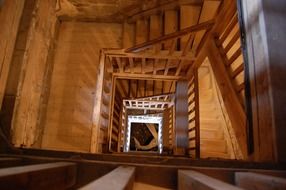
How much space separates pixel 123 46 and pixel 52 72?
1.31 meters

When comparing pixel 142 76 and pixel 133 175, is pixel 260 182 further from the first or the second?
pixel 142 76

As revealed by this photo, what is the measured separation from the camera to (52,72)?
12.4 feet

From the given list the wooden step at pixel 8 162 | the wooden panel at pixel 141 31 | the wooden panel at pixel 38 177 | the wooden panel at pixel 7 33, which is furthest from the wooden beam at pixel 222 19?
the wooden step at pixel 8 162

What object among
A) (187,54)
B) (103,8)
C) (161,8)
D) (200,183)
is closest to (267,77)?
(200,183)

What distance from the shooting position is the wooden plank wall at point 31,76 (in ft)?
6.08

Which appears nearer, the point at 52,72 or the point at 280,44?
the point at 280,44

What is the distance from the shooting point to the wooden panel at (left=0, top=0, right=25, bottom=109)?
1.74m

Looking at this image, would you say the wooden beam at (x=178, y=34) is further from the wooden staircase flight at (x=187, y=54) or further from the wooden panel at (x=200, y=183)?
the wooden panel at (x=200, y=183)

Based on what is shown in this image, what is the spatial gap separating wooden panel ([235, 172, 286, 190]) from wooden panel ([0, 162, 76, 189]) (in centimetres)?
80

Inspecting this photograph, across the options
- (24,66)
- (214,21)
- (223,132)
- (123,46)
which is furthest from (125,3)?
(223,132)

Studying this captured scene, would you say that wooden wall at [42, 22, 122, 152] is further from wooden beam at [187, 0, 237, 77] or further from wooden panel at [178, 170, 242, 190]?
wooden panel at [178, 170, 242, 190]

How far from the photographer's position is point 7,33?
1793 millimetres

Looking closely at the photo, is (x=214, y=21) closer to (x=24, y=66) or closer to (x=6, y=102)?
(x=24, y=66)

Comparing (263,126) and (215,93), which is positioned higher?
(215,93)
